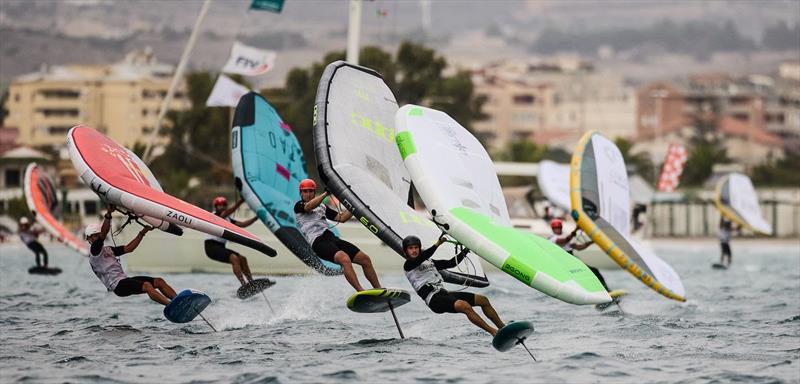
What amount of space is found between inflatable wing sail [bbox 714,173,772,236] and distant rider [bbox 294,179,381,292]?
830 inches

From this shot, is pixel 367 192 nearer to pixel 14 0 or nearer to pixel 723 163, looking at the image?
pixel 14 0

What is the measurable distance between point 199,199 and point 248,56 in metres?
4.37

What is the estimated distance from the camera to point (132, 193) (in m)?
17.9

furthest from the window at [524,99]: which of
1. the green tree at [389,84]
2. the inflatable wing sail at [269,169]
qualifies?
the inflatable wing sail at [269,169]

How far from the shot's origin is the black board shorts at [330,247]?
1770 centimetres

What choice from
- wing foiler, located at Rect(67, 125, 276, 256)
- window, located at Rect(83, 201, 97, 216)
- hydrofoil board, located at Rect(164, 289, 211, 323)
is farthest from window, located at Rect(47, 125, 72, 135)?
hydrofoil board, located at Rect(164, 289, 211, 323)

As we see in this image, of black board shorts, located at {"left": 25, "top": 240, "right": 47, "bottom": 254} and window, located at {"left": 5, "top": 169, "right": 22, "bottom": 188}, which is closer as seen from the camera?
black board shorts, located at {"left": 25, "top": 240, "right": 47, "bottom": 254}

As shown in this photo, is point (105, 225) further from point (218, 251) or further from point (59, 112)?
point (59, 112)

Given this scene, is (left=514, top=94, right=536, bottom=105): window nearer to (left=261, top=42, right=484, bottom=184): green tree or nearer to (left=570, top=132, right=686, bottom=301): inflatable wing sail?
(left=261, top=42, right=484, bottom=184): green tree

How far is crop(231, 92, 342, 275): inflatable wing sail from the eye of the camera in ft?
71.1

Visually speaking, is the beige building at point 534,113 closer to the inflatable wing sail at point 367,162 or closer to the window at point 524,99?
the window at point 524,99

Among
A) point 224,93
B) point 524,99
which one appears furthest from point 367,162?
point 524,99

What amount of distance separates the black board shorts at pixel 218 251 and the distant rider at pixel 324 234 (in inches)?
135

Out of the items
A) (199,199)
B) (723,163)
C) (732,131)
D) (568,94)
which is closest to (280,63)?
(568,94)
